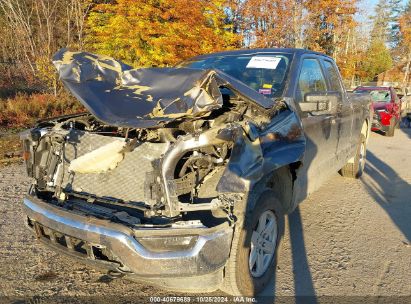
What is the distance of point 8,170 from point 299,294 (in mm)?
5613

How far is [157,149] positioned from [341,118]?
120 inches

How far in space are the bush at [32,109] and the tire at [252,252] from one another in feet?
28.4

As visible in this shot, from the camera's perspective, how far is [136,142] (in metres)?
3.08

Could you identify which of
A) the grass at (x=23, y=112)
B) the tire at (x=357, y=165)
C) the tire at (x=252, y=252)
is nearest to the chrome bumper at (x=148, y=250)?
the tire at (x=252, y=252)

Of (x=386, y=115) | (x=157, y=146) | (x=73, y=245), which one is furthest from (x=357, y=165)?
(x=386, y=115)

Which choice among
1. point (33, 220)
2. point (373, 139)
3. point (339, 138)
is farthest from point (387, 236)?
→ point (373, 139)

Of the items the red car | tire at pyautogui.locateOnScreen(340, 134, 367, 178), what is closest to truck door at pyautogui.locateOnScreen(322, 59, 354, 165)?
tire at pyautogui.locateOnScreen(340, 134, 367, 178)

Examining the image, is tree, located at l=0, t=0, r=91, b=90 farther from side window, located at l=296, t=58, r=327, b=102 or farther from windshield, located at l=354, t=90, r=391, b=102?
windshield, located at l=354, t=90, r=391, b=102

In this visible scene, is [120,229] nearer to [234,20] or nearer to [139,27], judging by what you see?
[139,27]

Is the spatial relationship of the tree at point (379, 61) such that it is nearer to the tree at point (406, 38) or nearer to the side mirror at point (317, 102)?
the tree at point (406, 38)

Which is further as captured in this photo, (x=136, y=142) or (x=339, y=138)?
(x=339, y=138)

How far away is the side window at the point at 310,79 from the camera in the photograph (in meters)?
3.96

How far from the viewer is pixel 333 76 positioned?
5.22 metres

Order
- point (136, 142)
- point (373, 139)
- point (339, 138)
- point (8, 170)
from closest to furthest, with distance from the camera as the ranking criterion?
1. point (136, 142)
2. point (339, 138)
3. point (8, 170)
4. point (373, 139)
